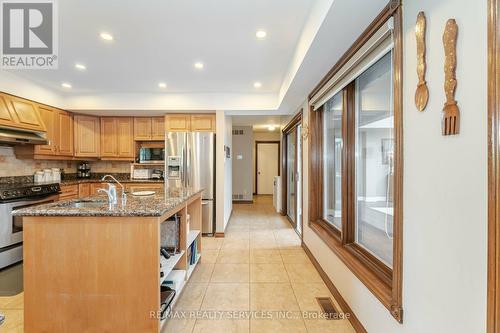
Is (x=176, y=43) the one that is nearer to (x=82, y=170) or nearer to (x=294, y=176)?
(x=294, y=176)

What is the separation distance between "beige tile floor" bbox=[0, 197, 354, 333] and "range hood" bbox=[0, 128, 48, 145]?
1.93 metres

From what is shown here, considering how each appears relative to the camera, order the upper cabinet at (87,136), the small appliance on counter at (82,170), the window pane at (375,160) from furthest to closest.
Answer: the small appliance on counter at (82,170)
the upper cabinet at (87,136)
the window pane at (375,160)

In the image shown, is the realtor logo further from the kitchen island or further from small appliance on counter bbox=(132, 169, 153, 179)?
small appliance on counter bbox=(132, 169, 153, 179)

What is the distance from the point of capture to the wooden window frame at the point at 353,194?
1.38 m

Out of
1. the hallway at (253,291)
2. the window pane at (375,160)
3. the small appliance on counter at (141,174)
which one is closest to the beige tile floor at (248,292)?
the hallway at (253,291)

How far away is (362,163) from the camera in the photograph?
220cm

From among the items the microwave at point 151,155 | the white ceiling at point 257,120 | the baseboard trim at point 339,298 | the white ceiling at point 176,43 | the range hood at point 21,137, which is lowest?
the baseboard trim at point 339,298

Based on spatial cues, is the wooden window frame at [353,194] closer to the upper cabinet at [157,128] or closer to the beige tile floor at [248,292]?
the beige tile floor at [248,292]

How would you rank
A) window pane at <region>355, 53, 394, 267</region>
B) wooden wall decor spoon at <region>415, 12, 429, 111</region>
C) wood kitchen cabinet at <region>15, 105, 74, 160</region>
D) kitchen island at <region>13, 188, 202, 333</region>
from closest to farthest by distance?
wooden wall decor spoon at <region>415, 12, 429, 111</region>, kitchen island at <region>13, 188, 202, 333</region>, window pane at <region>355, 53, 394, 267</region>, wood kitchen cabinet at <region>15, 105, 74, 160</region>

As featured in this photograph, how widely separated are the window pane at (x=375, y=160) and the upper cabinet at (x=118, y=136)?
4187 mm

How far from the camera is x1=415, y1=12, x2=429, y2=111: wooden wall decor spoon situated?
46.2 inches

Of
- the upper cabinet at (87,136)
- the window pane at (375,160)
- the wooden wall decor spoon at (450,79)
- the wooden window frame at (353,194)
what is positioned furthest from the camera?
the upper cabinet at (87,136)

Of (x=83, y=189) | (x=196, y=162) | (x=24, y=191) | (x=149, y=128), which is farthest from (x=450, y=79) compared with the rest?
(x=83, y=189)

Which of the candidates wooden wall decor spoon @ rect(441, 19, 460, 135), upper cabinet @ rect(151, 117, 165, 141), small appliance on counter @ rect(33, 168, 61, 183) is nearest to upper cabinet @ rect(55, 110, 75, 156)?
small appliance on counter @ rect(33, 168, 61, 183)
